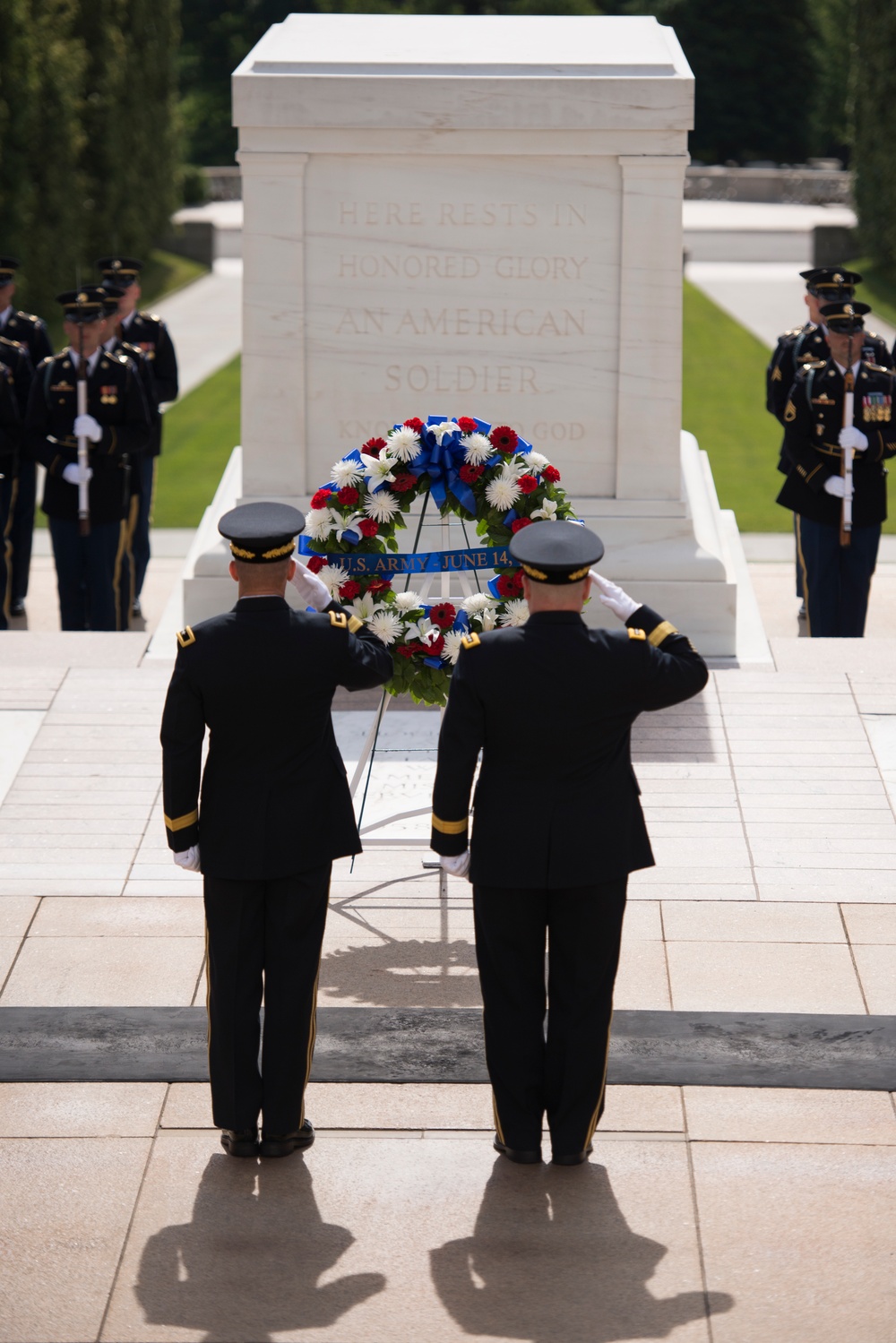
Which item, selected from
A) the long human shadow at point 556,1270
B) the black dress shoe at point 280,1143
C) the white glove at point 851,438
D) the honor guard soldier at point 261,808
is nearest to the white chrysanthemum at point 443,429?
the honor guard soldier at point 261,808

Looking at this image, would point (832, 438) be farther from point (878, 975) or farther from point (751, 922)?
point (878, 975)

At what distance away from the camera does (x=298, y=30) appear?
8.66 meters

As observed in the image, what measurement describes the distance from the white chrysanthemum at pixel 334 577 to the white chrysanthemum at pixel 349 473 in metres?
0.25

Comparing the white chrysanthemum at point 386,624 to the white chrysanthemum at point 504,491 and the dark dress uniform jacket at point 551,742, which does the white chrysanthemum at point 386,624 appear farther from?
the dark dress uniform jacket at point 551,742

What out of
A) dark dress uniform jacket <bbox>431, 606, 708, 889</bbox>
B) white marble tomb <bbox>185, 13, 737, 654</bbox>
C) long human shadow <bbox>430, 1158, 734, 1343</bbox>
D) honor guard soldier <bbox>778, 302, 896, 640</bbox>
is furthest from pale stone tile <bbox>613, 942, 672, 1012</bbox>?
honor guard soldier <bbox>778, 302, 896, 640</bbox>

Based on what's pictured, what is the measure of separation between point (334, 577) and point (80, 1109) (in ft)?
6.02

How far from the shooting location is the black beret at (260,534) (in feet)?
13.0

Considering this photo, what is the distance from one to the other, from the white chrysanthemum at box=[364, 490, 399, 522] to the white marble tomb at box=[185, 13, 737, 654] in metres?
2.46

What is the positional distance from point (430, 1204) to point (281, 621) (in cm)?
132

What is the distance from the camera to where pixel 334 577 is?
543cm

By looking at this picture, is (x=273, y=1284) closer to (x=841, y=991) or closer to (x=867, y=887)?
(x=841, y=991)

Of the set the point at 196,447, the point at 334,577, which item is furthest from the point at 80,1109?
the point at 196,447

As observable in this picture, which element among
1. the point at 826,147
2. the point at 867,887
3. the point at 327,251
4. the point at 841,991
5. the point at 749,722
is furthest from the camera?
the point at 826,147

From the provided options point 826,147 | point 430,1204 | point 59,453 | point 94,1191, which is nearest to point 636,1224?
point 430,1204
